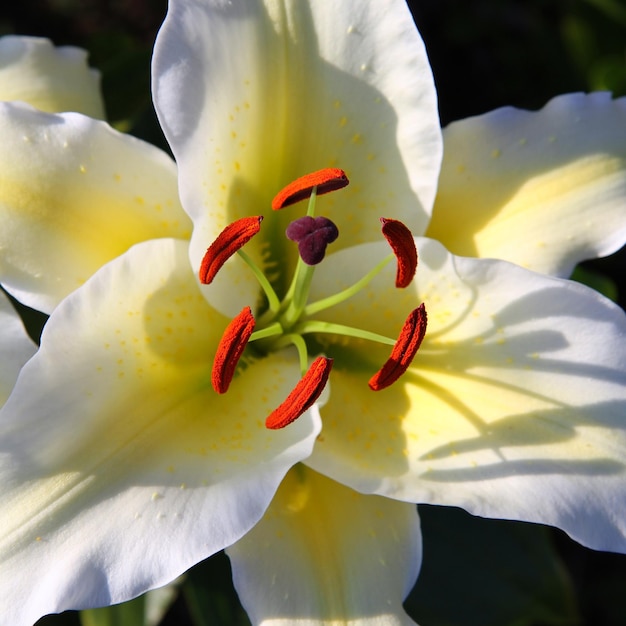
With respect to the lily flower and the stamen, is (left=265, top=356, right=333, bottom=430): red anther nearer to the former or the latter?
the lily flower

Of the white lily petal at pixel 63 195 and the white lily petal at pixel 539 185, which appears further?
the white lily petal at pixel 539 185

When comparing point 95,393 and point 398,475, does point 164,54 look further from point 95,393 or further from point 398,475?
point 398,475

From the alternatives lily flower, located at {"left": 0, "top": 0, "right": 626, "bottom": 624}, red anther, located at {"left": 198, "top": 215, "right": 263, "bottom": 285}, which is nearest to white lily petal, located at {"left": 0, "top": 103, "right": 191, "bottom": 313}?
lily flower, located at {"left": 0, "top": 0, "right": 626, "bottom": 624}

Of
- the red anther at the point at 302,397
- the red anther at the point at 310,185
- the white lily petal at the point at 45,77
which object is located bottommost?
the red anther at the point at 302,397

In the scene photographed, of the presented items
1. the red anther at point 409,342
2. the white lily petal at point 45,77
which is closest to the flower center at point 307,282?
the red anther at point 409,342

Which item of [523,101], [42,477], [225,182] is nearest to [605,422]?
[225,182]

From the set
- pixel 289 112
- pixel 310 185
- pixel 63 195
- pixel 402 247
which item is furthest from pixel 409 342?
pixel 63 195

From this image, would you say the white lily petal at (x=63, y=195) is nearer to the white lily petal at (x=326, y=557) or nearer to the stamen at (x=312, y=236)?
the stamen at (x=312, y=236)
